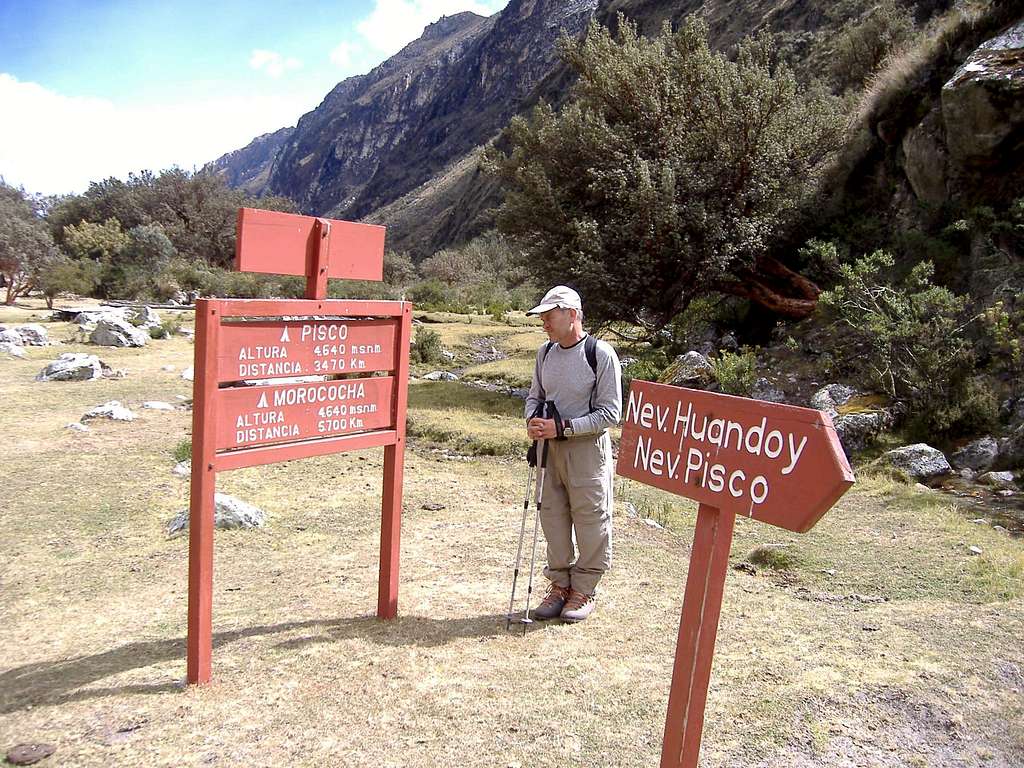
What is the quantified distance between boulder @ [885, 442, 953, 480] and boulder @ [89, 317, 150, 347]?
15.4 meters

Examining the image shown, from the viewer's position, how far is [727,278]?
1406cm

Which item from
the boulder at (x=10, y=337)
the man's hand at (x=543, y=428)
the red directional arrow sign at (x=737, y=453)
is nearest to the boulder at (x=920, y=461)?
the man's hand at (x=543, y=428)

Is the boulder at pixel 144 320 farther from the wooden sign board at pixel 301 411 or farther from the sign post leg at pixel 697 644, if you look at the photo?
the sign post leg at pixel 697 644

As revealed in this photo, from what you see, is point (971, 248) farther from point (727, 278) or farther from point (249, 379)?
point (249, 379)

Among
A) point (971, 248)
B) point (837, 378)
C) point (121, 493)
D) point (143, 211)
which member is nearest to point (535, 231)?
point (837, 378)

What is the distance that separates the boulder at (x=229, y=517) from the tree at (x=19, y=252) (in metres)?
25.7

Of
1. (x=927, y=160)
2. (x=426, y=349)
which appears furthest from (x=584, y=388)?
(x=426, y=349)

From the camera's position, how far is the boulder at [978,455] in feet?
27.0

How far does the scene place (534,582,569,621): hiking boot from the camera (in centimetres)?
447

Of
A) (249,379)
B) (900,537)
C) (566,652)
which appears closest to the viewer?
(249,379)

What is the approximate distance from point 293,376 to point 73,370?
10844 millimetres

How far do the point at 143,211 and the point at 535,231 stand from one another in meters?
37.0

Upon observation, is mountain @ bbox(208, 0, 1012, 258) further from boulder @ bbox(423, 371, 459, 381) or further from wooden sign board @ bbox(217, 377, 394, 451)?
wooden sign board @ bbox(217, 377, 394, 451)

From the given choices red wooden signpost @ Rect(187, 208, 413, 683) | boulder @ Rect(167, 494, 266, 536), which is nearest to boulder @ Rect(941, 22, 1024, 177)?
red wooden signpost @ Rect(187, 208, 413, 683)
